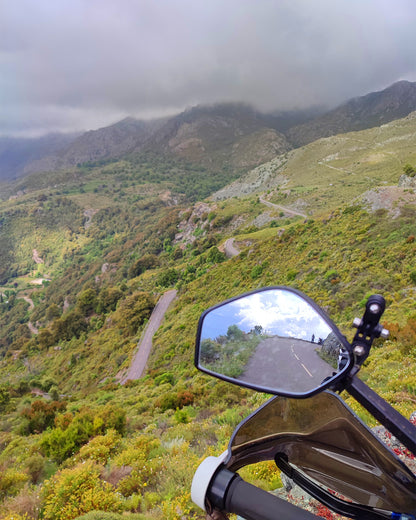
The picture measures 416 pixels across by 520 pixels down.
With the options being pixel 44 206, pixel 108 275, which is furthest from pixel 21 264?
pixel 108 275

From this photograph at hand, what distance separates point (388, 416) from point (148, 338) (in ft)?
126

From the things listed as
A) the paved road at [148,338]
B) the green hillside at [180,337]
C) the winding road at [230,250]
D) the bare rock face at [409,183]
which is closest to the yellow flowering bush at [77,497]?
the green hillside at [180,337]

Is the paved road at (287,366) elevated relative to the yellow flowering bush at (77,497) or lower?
elevated

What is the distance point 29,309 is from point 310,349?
138920 millimetres

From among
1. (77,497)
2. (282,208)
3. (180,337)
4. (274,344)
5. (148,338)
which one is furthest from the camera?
(282,208)

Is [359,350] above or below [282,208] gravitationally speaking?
above

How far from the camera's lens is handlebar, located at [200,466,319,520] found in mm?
1136

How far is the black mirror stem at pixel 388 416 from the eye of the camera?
115 centimetres

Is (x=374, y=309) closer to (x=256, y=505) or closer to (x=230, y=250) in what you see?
(x=256, y=505)

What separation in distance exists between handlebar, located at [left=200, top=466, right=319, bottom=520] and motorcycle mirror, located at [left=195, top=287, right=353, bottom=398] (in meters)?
0.44

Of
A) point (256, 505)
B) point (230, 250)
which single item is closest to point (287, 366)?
point (256, 505)

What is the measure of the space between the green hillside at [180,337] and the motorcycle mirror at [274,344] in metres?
2.90

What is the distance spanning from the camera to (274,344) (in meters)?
1.77

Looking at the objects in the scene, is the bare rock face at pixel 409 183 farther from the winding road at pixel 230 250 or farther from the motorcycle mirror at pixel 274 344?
the motorcycle mirror at pixel 274 344
